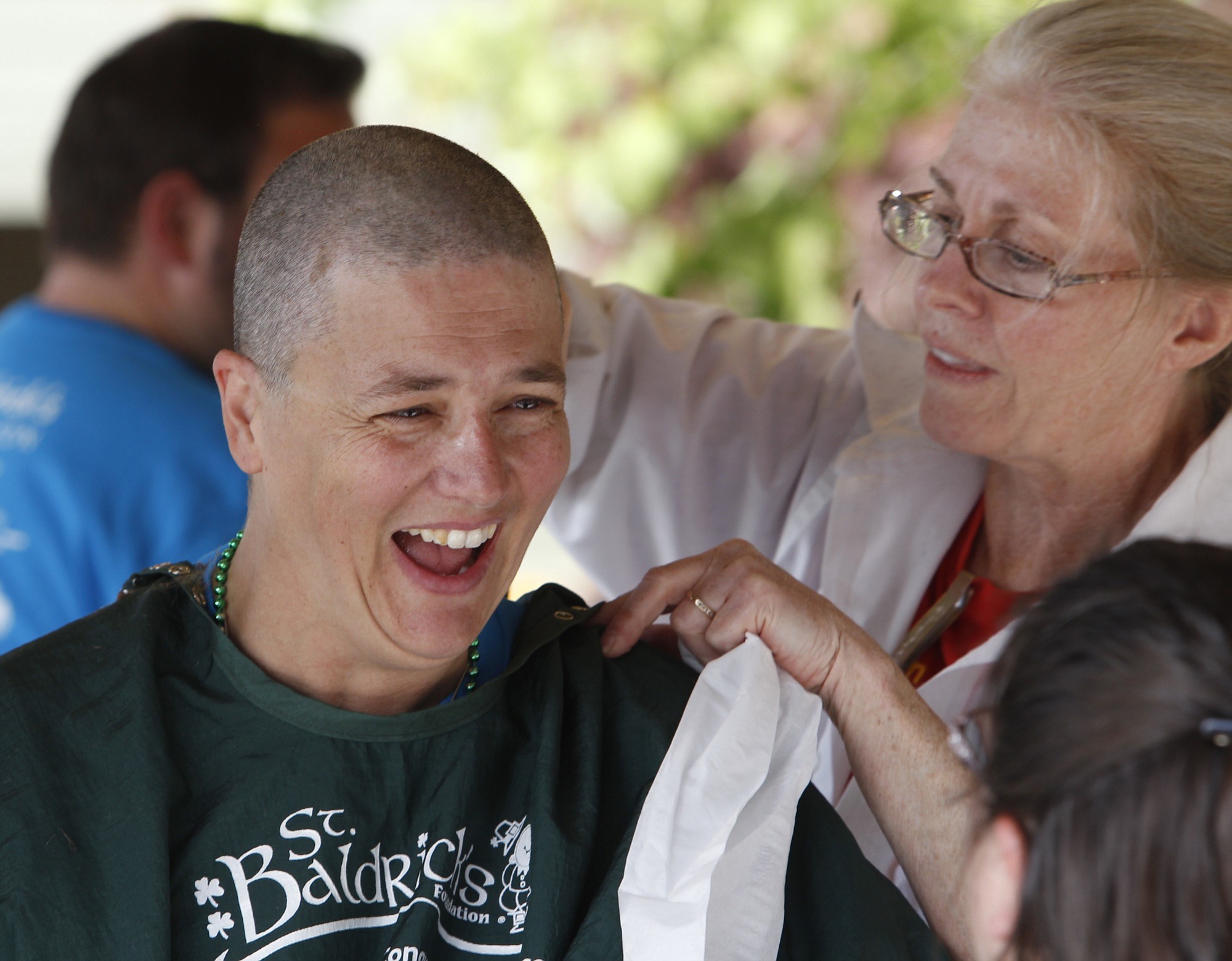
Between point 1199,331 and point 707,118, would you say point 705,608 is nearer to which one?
point 1199,331

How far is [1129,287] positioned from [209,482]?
56.3 inches

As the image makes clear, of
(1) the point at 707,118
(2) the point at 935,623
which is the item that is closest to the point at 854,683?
(2) the point at 935,623

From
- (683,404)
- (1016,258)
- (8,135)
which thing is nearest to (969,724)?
(1016,258)

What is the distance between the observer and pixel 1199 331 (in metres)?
1.73

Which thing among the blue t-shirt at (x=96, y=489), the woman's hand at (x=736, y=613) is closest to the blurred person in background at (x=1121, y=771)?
the woman's hand at (x=736, y=613)

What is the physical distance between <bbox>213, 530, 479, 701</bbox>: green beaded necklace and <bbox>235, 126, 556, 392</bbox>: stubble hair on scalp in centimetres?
24

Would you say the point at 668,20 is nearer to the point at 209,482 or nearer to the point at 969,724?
the point at 209,482

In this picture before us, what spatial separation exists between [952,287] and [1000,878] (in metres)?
0.96

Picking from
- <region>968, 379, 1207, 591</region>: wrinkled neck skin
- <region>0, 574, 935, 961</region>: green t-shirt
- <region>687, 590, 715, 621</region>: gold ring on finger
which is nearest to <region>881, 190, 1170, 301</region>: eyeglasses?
<region>968, 379, 1207, 591</region>: wrinkled neck skin

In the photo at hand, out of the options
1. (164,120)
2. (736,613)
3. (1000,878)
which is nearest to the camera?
(1000,878)

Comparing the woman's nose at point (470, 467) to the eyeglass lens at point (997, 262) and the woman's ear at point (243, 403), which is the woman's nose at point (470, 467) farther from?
the eyeglass lens at point (997, 262)

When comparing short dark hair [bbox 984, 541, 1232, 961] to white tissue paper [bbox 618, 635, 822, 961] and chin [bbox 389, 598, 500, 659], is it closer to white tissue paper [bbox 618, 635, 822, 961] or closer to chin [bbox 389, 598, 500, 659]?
white tissue paper [bbox 618, 635, 822, 961]

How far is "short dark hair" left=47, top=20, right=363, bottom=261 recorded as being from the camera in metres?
2.33

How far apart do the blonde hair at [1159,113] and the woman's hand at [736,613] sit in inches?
24.7
